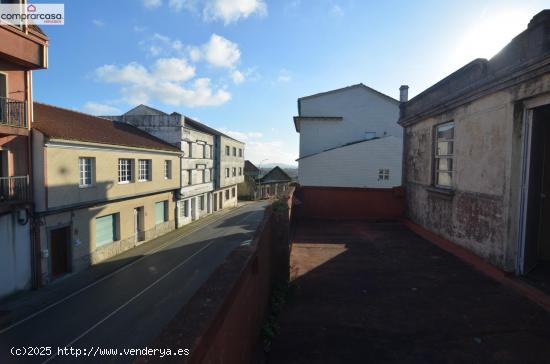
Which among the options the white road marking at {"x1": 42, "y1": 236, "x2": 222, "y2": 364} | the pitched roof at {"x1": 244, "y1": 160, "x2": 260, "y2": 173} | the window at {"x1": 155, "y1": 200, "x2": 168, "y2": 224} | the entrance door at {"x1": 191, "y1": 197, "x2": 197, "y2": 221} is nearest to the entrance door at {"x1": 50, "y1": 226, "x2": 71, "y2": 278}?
the white road marking at {"x1": 42, "y1": 236, "x2": 222, "y2": 364}

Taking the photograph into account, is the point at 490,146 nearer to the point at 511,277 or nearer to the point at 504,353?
the point at 511,277

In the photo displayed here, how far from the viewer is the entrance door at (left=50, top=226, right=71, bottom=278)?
14180 mm

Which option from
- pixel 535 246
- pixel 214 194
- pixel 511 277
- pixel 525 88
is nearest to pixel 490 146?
pixel 525 88

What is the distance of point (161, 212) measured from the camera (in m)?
24.6

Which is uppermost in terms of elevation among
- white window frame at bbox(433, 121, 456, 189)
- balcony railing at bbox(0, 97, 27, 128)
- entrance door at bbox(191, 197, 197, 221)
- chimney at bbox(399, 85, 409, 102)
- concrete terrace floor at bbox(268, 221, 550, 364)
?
chimney at bbox(399, 85, 409, 102)

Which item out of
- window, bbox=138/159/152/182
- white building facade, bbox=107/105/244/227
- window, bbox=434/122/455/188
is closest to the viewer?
window, bbox=434/122/455/188

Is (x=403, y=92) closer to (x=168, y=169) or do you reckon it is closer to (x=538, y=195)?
(x=538, y=195)

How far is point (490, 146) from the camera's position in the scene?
5750mm

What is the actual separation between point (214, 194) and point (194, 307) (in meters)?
35.9

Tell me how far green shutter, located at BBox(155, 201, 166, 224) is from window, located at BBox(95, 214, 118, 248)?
5019mm

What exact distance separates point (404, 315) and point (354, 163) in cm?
2219

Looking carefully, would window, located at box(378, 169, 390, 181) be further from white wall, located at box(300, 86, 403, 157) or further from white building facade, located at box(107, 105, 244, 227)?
white building facade, located at box(107, 105, 244, 227)

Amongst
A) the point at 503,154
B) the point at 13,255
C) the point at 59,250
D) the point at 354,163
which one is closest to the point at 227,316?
the point at 503,154

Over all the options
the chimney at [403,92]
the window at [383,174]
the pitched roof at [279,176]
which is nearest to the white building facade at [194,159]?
the pitched roof at [279,176]
